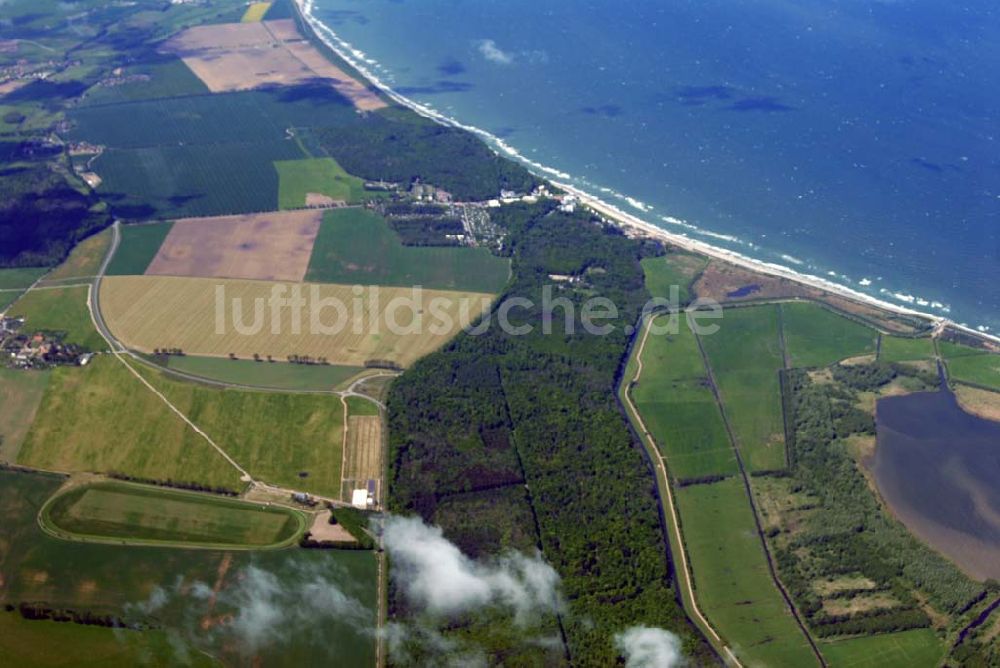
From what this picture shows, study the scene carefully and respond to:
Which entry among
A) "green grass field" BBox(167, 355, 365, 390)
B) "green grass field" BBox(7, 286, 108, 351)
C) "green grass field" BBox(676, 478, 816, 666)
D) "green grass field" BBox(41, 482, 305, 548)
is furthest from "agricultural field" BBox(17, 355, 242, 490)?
"green grass field" BBox(676, 478, 816, 666)

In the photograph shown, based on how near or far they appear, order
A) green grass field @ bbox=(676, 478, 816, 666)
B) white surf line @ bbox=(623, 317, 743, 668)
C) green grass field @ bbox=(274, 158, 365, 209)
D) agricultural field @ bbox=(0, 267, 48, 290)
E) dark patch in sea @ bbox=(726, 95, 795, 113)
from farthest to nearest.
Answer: dark patch in sea @ bbox=(726, 95, 795, 113), green grass field @ bbox=(274, 158, 365, 209), agricultural field @ bbox=(0, 267, 48, 290), white surf line @ bbox=(623, 317, 743, 668), green grass field @ bbox=(676, 478, 816, 666)

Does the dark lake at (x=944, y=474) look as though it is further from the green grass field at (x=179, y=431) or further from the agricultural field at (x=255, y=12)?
the agricultural field at (x=255, y=12)

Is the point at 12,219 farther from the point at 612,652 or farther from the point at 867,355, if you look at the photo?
the point at 867,355

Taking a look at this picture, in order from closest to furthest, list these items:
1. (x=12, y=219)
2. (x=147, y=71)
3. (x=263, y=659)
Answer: (x=263, y=659) → (x=12, y=219) → (x=147, y=71)

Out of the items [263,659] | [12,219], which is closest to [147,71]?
[12,219]

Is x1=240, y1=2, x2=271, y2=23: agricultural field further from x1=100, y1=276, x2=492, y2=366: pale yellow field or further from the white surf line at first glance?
the white surf line

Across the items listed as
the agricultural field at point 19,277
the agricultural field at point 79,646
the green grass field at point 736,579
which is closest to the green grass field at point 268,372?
the agricultural field at point 19,277
